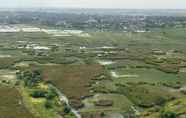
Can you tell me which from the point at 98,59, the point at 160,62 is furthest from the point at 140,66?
the point at 98,59

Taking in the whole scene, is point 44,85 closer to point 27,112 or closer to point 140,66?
point 27,112

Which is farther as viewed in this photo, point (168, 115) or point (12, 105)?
point (12, 105)

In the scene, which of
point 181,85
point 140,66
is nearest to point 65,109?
point 181,85

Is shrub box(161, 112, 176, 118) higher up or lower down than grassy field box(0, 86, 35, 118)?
higher up

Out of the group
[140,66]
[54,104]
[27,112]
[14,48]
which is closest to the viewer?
[27,112]

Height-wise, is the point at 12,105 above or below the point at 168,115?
below

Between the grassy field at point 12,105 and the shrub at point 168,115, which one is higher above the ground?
the shrub at point 168,115

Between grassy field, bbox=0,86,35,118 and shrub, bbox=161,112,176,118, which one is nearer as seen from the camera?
shrub, bbox=161,112,176,118

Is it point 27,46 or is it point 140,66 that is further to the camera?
point 27,46

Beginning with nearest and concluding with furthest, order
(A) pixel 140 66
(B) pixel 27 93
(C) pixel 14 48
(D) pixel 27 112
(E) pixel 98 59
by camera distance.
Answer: (D) pixel 27 112, (B) pixel 27 93, (A) pixel 140 66, (E) pixel 98 59, (C) pixel 14 48

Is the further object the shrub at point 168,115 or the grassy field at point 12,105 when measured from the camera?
the grassy field at point 12,105
